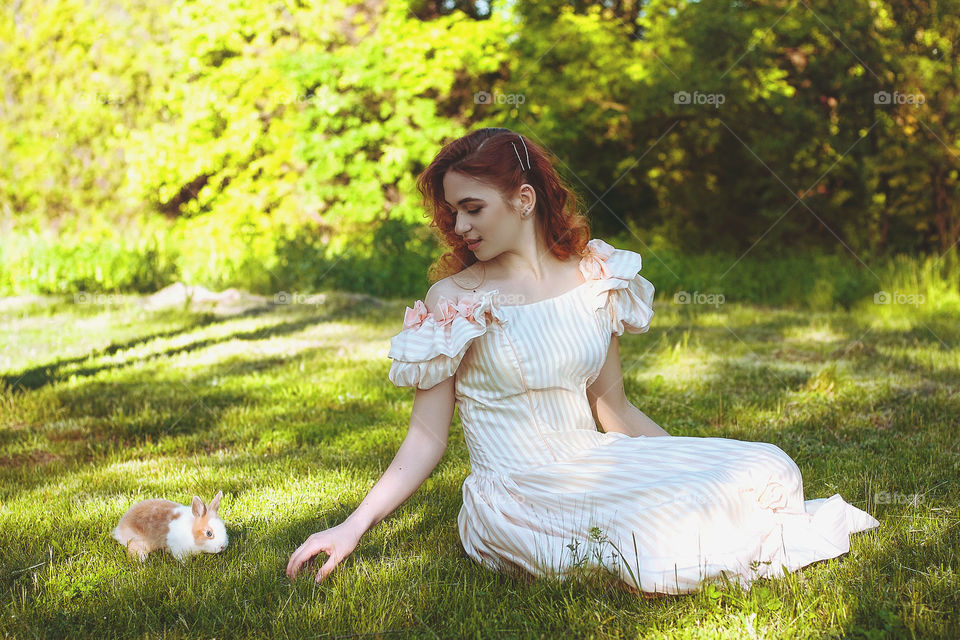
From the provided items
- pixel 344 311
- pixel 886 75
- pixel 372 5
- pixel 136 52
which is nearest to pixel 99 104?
pixel 136 52

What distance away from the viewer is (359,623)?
2254mm

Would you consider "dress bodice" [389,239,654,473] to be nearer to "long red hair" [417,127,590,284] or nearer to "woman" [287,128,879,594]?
"woman" [287,128,879,594]

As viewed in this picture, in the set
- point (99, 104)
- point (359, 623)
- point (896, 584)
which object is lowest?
point (359, 623)

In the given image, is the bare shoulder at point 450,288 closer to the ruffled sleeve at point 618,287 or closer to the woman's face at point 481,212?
the woman's face at point 481,212

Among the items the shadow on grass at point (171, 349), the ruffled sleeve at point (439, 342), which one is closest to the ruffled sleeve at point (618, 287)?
the ruffled sleeve at point (439, 342)

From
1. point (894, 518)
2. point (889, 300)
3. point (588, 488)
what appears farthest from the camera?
point (889, 300)

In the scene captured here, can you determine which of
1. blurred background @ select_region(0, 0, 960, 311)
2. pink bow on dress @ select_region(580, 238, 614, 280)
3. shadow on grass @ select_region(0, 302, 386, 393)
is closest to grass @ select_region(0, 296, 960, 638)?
shadow on grass @ select_region(0, 302, 386, 393)

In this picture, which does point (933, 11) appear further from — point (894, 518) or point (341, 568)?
point (341, 568)

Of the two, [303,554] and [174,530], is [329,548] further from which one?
[174,530]

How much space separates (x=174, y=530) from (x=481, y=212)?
140 centimetres

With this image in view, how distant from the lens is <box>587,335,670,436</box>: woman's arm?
290 cm

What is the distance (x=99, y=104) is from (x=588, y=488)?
13.6 m

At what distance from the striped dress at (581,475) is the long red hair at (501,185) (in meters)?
0.20

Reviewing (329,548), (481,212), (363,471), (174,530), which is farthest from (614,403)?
(174,530)
